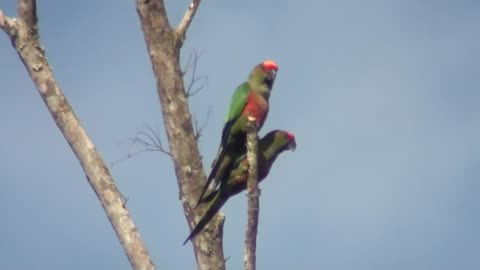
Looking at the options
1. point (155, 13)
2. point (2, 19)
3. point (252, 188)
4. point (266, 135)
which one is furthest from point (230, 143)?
point (2, 19)

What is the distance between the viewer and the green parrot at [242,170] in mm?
7539

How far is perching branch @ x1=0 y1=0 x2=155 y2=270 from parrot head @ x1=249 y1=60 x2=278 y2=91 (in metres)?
1.59

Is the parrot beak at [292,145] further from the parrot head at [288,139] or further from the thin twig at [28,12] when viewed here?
the thin twig at [28,12]

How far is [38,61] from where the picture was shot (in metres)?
8.37

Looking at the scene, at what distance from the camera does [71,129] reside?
811cm

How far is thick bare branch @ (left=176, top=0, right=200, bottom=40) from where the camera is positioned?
855cm

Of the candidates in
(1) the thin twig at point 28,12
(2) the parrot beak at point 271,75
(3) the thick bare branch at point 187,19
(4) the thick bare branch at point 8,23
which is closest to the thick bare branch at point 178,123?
(3) the thick bare branch at point 187,19

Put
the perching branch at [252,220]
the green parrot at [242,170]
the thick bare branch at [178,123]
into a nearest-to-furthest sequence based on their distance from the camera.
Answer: the perching branch at [252,220] < the green parrot at [242,170] < the thick bare branch at [178,123]

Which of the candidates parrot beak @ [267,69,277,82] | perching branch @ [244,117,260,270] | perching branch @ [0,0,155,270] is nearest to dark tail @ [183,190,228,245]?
perching branch @ [0,0,155,270]

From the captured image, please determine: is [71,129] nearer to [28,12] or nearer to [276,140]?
[28,12]

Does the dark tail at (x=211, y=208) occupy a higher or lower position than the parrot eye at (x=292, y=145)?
lower

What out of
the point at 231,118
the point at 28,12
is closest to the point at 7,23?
the point at 28,12

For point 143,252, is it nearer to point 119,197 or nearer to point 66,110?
point 119,197

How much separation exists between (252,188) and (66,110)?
2272 millimetres
